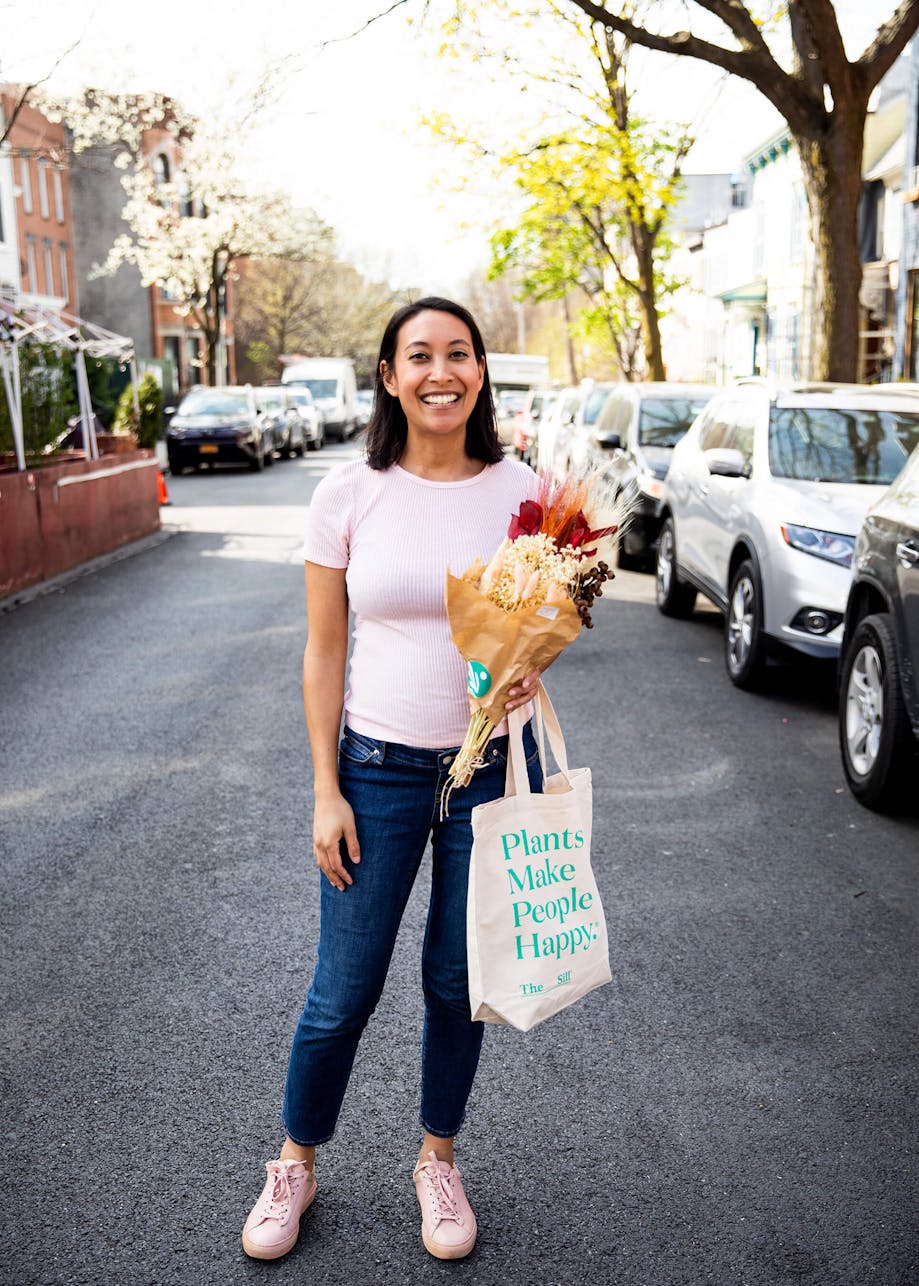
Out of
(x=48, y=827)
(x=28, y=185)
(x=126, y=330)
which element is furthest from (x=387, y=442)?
(x=126, y=330)

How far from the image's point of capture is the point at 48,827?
584 cm

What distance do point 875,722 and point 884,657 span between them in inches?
14.3

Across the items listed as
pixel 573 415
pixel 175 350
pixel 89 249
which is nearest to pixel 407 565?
pixel 573 415

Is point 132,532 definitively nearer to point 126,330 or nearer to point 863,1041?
point 863,1041

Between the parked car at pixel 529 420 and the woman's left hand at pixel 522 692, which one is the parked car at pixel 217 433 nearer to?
the parked car at pixel 529 420

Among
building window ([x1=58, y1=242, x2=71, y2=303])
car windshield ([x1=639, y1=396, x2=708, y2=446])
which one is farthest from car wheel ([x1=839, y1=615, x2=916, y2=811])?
building window ([x1=58, y1=242, x2=71, y2=303])

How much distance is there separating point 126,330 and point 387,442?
2194 inches

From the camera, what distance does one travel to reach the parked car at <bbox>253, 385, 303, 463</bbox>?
1273 inches

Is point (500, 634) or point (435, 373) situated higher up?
point (435, 373)

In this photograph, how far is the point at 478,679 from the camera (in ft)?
8.54

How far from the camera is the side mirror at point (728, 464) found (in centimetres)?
852

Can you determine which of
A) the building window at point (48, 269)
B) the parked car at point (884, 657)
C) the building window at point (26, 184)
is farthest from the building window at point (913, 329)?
the building window at point (48, 269)

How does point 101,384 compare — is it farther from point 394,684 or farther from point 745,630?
point 394,684

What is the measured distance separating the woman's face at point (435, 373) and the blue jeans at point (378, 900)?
25.5 inches
